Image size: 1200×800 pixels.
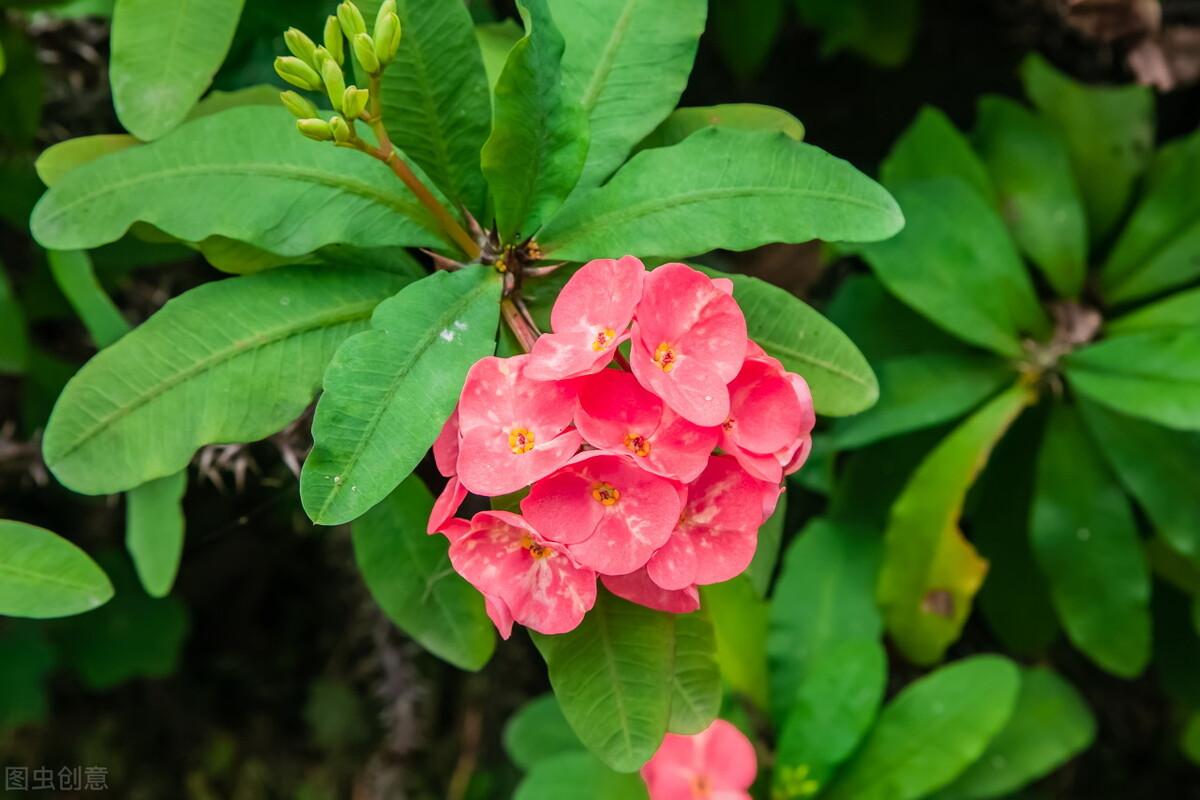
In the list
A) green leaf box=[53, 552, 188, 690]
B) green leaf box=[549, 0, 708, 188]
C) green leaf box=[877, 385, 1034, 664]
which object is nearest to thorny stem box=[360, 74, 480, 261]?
green leaf box=[549, 0, 708, 188]

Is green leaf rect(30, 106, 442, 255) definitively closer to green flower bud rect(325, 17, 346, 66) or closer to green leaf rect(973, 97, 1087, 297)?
green flower bud rect(325, 17, 346, 66)

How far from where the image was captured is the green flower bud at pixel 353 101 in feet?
2.79

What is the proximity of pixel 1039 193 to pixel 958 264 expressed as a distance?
0.89ft

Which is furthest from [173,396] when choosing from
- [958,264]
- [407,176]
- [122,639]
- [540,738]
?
[122,639]

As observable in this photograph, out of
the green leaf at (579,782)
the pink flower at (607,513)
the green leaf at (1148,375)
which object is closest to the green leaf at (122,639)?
the green leaf at (579,782)

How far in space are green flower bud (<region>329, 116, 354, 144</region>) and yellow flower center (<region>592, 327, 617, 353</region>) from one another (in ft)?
0.91

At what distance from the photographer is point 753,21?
1870mm

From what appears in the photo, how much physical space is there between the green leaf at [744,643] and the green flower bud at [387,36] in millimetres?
1064

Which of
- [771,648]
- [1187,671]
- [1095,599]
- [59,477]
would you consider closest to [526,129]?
[59,477]

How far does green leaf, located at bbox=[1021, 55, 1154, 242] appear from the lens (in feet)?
5.70

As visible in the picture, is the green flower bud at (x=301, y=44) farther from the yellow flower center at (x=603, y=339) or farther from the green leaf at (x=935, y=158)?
the green leaf at (x=935, y=158)

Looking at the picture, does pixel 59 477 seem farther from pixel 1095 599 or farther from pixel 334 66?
pixel 1095 599

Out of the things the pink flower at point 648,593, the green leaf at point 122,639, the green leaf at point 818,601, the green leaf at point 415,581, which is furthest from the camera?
the green leaf at point 122,639

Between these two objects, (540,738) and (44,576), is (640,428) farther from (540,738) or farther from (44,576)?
(540,738)
